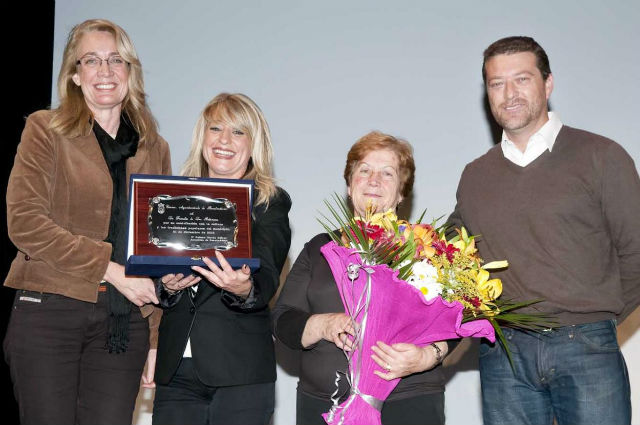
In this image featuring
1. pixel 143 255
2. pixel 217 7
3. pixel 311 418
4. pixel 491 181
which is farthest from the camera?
pixel 217 7

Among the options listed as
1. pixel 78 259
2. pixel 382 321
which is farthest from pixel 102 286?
pixel 382 321

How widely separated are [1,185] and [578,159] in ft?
10.6

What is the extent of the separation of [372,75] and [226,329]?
2296 mm

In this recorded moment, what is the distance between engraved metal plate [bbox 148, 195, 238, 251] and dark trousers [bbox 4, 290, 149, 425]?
14.9 inches

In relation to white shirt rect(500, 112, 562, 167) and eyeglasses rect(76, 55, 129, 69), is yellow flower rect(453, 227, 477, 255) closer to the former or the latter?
white shirt rect(500, 112, 562, 167)

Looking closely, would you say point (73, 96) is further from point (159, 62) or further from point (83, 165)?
point (159, 62)

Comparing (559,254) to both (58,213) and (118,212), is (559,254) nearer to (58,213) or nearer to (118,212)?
(118,212)

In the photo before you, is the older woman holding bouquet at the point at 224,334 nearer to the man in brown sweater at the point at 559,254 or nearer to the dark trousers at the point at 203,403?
Result: the dark trousers at the point at 203,403

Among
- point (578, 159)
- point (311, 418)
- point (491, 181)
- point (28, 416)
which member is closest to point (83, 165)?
point (28, 416)

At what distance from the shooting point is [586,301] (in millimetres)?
2732

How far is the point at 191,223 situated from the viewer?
2588 millimetres

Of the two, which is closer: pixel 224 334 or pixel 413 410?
pixel 413 410

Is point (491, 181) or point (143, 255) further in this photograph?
point (491, 181)

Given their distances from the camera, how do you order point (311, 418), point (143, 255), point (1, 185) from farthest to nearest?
point (1, 185), point (311, 418), point (143, 255)
